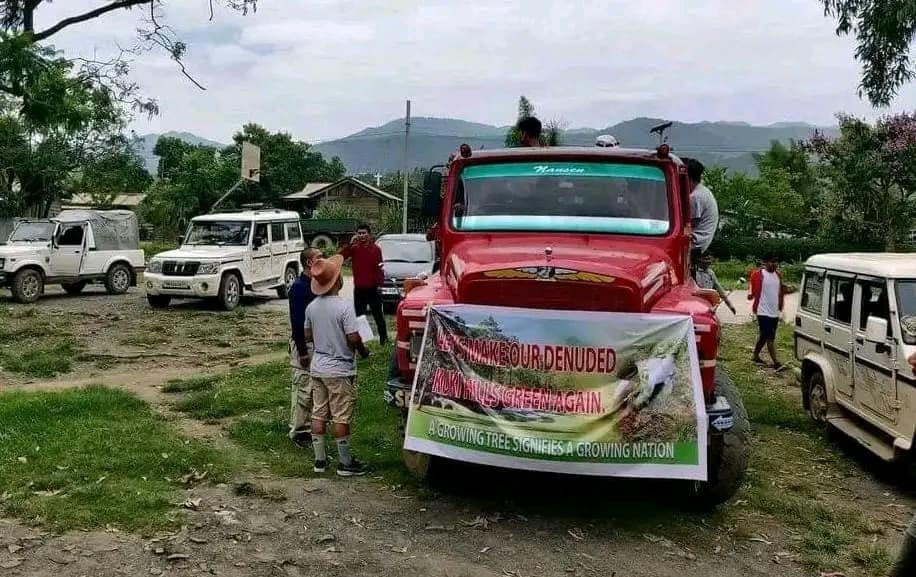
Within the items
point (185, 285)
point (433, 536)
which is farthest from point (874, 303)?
point (185, 285)

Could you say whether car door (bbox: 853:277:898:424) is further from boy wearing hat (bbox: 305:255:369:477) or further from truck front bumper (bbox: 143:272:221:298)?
truck front bumper (bbox: 143:272:221:298)

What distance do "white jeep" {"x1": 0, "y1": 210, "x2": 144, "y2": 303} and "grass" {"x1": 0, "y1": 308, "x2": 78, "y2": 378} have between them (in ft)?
A: 6.85

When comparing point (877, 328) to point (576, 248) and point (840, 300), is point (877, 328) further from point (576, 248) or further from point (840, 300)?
point (576, 248)

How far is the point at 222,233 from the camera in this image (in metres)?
19.0

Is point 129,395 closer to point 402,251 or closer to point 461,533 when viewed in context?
point 461,533

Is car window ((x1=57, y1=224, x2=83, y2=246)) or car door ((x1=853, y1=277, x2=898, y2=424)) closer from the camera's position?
car door ((x1=853, y1=277, x2=898, y2=424))

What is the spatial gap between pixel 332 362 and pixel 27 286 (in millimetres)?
14977

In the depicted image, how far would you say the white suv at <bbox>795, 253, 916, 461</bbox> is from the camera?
692 centimetres

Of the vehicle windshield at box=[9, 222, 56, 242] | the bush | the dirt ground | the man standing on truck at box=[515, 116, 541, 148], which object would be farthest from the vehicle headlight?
the bush

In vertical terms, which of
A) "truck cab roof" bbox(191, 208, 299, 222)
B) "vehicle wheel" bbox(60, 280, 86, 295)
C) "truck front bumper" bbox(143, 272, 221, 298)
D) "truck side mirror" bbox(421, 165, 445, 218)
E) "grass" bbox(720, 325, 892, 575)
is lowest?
"grass" bbox(720, 325, 892, 575)

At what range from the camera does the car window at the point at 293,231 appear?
2044 centimetres

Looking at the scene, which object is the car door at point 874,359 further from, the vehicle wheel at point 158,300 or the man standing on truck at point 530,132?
the vehicle wheel at point 158,300

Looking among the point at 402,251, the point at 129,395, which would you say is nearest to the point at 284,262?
the point at 402,251

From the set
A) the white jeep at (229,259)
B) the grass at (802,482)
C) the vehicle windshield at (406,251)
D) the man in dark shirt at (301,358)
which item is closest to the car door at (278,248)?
the white jeep at (229,259)
